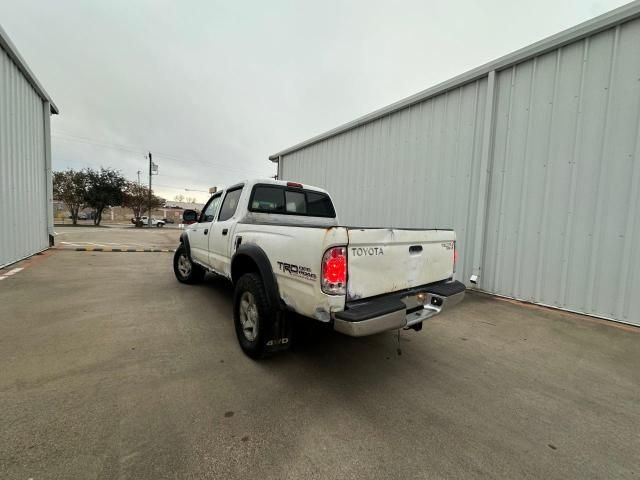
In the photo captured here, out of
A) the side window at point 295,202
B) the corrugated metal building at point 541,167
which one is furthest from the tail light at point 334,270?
the corrugated metal building at point 541,167

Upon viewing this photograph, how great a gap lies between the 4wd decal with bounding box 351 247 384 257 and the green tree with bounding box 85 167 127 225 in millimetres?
38251

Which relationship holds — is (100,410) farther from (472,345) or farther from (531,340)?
(531,340)

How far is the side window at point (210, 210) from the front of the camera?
455 cm

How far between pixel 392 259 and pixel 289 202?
204 cm

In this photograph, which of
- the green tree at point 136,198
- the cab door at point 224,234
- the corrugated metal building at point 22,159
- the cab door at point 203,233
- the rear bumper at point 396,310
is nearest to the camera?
the rear bumper at point 396,310

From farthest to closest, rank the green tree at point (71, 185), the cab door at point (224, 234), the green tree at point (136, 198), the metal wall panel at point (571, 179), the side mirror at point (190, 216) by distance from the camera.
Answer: the green tree at point (136, 198), the green tree at point (71, 185), the side mirror at point (190, 216), the metal wall panel at point (571, 179), the cab door at point (224, 234)

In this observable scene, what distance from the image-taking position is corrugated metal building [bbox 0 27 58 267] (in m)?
6.30

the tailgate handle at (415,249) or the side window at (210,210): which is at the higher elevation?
the side window at (210,210)

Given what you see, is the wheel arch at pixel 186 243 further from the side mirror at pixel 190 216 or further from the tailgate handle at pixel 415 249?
the tailgate handle at pixel 415 249

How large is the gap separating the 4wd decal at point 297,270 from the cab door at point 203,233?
2396 millimetres

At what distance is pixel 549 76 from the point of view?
4695 mm

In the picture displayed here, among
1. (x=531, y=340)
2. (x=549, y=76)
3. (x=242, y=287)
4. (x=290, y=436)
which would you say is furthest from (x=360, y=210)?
(x=290, y=436)

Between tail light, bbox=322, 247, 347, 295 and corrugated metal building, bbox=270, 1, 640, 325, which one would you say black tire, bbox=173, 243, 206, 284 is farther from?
corrugated metal building, bbox=270, 1, 640, 325

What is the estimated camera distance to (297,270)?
224 cm
